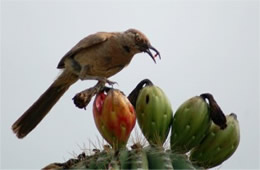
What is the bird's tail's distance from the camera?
281 inches

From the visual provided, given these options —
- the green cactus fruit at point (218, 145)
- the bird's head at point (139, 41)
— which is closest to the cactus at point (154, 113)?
the green cactus fruit at point (218, 145)

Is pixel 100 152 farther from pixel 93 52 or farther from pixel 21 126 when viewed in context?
pixel 21 126

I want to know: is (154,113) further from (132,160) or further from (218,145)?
(132,160)

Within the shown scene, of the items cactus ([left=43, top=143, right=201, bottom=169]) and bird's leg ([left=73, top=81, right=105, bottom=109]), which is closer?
cactus ([left=43, top=143, right=201, bottom=169])

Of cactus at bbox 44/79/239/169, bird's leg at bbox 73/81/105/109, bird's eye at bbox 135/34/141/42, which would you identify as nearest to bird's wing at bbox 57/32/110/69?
bird's eye at bbox 135/34/141/42

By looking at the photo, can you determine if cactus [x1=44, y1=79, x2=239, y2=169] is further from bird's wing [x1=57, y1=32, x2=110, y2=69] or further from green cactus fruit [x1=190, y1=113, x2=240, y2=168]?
bird's wing [x1=57, y1=32, x2=110, y2=69]

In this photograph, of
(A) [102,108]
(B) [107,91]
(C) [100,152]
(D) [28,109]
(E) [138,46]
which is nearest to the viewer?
(C) [100,152]

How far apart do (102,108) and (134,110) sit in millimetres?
204

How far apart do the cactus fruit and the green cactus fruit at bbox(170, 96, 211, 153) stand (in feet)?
0.96

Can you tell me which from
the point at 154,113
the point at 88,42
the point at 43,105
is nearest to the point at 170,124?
the point at 154,113

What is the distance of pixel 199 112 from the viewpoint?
143 inches

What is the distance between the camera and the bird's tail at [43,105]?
7.13 meters

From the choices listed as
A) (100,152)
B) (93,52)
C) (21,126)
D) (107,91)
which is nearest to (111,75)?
(93,52)

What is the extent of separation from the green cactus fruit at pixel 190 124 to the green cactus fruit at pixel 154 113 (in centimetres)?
7
